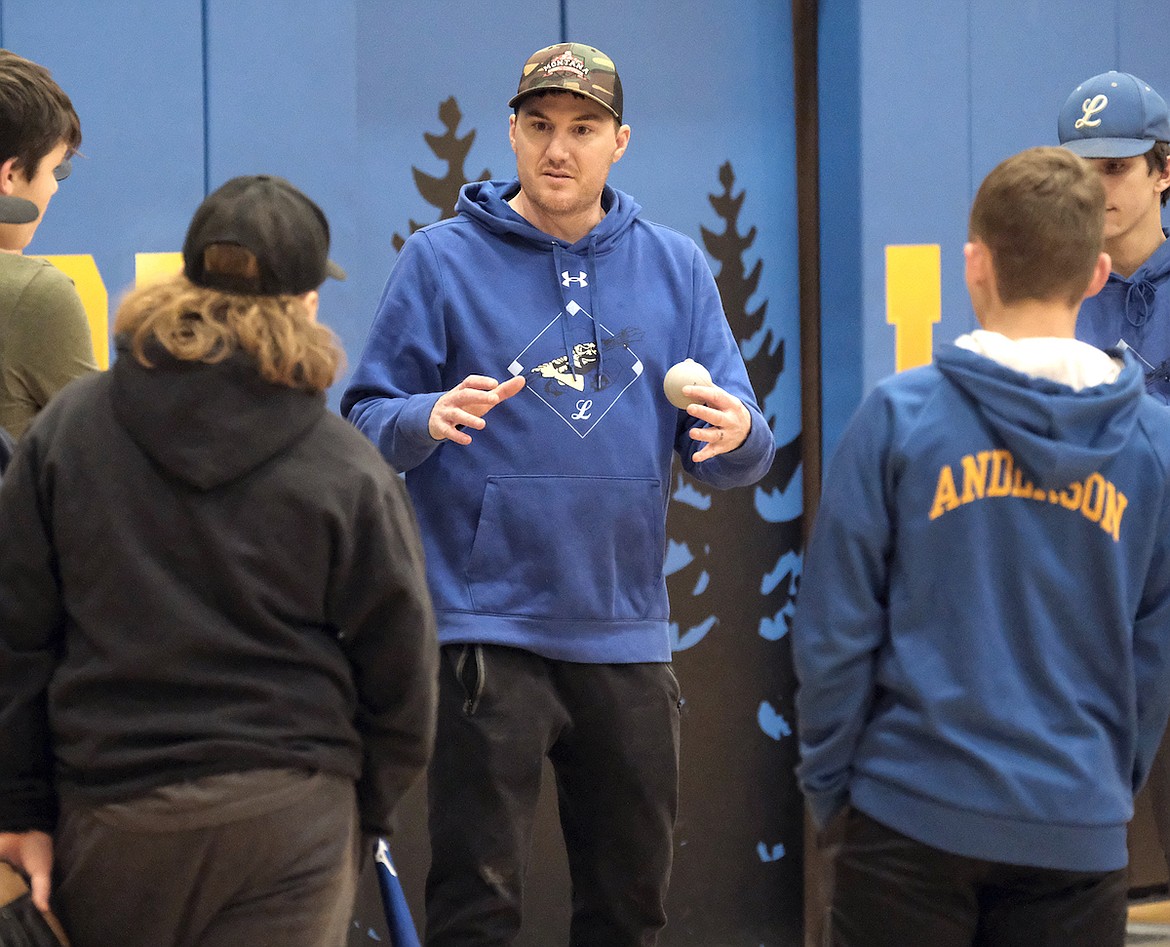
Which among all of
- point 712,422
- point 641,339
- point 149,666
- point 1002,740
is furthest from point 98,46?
point 1002,740

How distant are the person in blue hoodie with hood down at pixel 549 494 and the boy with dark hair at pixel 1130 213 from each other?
851mm

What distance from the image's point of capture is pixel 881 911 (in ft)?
Answer: 5.67

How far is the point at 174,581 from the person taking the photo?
159 cm

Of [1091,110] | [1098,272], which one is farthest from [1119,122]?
[1098,272]

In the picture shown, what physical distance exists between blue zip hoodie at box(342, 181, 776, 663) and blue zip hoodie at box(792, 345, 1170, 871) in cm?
66

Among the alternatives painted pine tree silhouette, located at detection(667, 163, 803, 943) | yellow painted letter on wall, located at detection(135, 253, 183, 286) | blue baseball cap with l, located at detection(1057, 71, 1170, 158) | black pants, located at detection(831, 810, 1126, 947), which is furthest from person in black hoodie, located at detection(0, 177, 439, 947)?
painted pine tree silhouette, located at detection(667, 163, 803, 943)

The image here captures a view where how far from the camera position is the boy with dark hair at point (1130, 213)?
2764mm

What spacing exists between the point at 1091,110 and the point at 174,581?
7.31 feet

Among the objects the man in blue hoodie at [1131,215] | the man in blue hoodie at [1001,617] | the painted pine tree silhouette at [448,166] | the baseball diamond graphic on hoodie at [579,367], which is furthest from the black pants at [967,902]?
the painted pine tree silhouette at [448,166]

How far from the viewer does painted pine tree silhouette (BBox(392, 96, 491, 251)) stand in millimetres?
3514

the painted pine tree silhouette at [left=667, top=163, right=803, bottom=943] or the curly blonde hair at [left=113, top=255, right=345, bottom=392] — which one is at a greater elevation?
the curly blonde hair at [left=113, top=255, right=345, bottom=392]

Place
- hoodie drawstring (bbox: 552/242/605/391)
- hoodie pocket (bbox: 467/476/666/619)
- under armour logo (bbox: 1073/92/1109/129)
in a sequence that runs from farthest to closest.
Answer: under armour logo (bbox: 1073/92/1109/129)
hoodie drawstring (bbox: 552/242/605/391)
hoodie pocket (bbox: 467/476/666/619)

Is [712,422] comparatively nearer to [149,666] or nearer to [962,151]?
[149,666]

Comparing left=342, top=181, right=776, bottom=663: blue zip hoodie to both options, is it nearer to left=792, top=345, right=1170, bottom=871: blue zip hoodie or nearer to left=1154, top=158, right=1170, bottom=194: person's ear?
left=792, top=345, right=1170, bottom=871: blue zip hoodie
